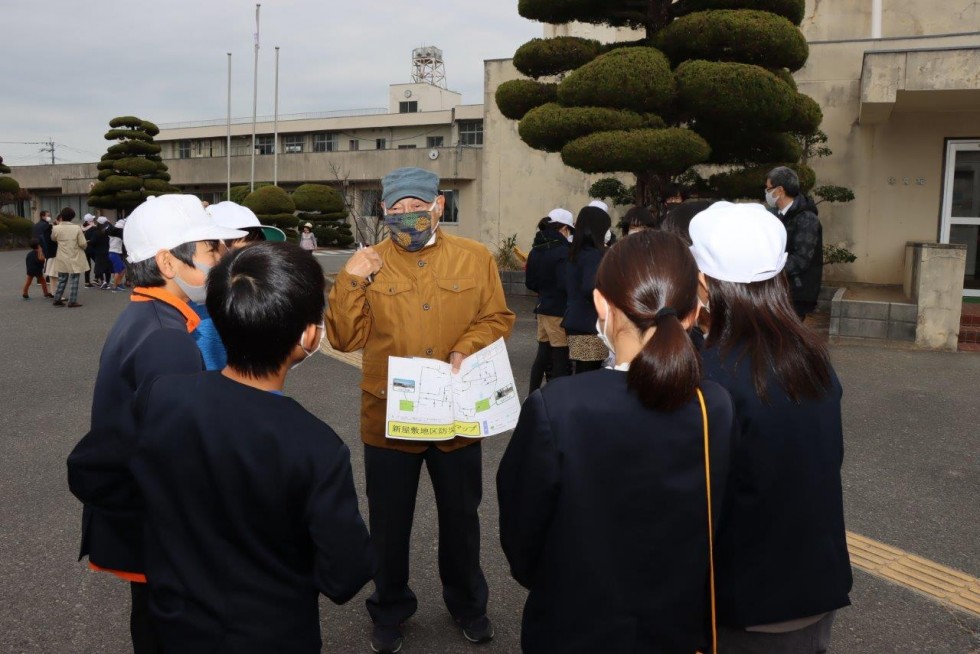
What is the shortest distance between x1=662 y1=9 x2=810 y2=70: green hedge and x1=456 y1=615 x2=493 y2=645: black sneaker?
355 inches

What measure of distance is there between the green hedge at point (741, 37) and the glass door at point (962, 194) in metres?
5.24

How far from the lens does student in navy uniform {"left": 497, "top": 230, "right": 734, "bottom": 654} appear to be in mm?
1734

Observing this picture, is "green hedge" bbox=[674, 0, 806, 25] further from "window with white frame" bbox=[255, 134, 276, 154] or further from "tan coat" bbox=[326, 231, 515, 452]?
"window with white frame" bbox=[255, 134, 276, 154]

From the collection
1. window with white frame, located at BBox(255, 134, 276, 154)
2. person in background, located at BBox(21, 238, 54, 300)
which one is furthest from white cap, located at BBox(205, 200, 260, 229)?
window with white frame, located at BBox(255, 134, 276, 154)

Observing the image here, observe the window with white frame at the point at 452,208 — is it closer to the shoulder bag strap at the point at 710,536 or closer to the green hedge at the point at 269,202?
the green hedge at the point at 269,202

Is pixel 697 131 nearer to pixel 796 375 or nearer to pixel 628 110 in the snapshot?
pixel 628 110

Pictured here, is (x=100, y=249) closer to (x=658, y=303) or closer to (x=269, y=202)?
(x=269, y=202)

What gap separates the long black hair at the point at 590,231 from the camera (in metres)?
5.75

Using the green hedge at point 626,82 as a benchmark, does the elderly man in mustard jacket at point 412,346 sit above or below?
below

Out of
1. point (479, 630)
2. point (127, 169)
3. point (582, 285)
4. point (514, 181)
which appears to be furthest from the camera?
point (127, 169)

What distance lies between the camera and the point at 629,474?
5.73ft

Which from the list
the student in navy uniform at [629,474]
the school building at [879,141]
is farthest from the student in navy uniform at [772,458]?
the school building at [879,141]

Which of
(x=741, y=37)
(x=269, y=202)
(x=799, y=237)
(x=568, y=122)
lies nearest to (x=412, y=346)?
(x=799, y=237)

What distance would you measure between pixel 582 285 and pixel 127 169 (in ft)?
97.1
